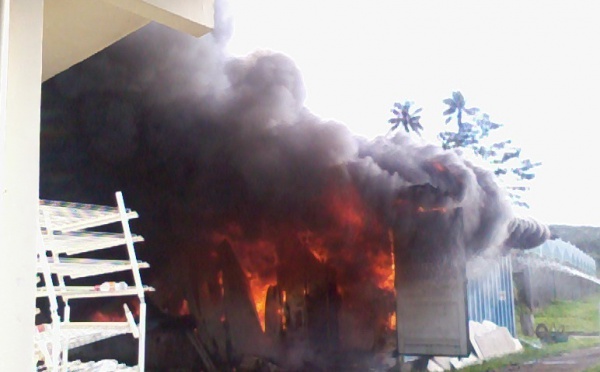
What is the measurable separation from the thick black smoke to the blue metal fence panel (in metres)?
1.20

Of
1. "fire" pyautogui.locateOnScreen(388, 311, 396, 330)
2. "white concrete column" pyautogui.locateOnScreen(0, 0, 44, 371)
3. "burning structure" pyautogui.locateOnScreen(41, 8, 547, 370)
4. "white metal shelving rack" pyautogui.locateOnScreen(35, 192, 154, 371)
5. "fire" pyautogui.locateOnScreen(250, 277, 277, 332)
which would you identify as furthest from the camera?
"fire" pyautogui.locateOnScreen(250, 277, 277, 332)

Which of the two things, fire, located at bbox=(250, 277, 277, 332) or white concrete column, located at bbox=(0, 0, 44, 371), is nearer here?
white concrete column, located at bbox=(0, 0, 44, 371)

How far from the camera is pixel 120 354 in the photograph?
17.6 feet

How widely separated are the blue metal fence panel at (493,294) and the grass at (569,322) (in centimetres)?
13

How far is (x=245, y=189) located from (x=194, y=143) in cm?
68

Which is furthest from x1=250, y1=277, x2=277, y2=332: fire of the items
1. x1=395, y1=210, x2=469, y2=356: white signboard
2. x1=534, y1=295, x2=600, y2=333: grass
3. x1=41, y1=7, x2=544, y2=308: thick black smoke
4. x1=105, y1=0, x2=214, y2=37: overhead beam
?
x1=105, y1=0, x2=214, y2=37: overhead beam

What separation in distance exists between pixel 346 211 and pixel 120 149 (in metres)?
2.23

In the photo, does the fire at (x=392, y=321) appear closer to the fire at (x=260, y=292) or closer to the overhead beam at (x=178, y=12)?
the fire at (x=260, y=292)

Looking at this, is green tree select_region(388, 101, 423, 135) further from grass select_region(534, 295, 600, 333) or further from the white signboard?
grass select_region(534, 295, 600, 333)

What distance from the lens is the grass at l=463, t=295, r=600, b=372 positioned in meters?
4.05

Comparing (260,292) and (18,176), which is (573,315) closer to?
(260,292)

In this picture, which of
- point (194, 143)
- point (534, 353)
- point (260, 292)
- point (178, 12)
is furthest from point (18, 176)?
point (194, 143)

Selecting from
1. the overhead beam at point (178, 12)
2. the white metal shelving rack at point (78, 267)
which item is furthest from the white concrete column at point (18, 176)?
the white metal shelving rack at point (78, 267)

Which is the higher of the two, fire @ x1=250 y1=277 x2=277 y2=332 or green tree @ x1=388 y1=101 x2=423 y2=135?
green tree @ x1=388 y1=101 x2=423 y2=135
